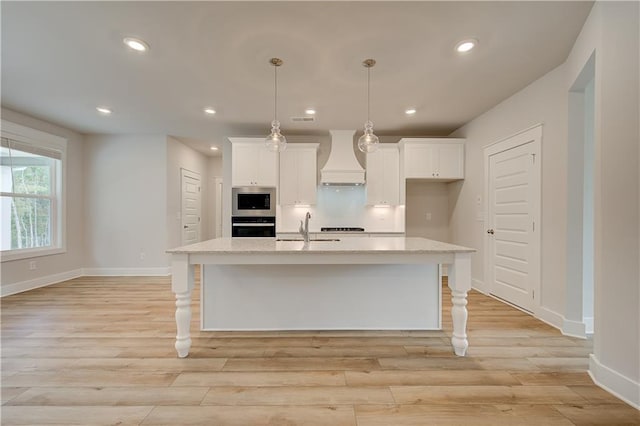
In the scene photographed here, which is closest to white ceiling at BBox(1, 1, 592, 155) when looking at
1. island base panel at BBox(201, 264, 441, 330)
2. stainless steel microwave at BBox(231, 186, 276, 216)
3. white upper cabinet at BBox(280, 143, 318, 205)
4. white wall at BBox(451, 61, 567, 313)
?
white wall at BBox(451, 61, 567, 313)

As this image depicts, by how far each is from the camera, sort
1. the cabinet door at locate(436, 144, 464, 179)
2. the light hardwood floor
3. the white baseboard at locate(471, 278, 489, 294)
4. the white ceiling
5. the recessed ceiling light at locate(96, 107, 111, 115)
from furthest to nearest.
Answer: the cabinet door at locate(436, 144, 464, 179)
the white baseboard at locate(471, 278, 489, 294)
the recessed ceiling light at locate(96, 107, 111, 115)
the white ceiling
the light hardwood floor

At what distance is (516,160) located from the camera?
351 cm

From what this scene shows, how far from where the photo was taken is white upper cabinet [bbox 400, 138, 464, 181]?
15.7ft

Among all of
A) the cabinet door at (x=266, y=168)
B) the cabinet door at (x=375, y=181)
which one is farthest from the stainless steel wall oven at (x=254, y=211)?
the cabinet door at (x=375, y=181)

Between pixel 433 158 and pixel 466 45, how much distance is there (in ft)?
8.12

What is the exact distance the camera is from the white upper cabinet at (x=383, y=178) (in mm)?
4961

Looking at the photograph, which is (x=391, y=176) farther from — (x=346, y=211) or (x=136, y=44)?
(x=136, y=44)

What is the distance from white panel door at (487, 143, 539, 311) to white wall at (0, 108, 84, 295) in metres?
6.75

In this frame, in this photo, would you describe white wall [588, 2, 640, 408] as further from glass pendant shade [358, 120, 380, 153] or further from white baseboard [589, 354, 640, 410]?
glass pendant shade [358, 120, 380, 153]

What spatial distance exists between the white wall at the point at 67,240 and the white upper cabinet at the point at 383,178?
5.20m

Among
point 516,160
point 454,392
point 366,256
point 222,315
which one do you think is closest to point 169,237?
point 222,315

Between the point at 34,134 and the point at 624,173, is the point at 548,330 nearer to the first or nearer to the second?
the point at 624,173

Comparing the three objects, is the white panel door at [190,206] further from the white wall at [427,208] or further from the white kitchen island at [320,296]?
the white wall at [427,208]

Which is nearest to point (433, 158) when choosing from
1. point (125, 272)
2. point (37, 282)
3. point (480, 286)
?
point (480, 286)
